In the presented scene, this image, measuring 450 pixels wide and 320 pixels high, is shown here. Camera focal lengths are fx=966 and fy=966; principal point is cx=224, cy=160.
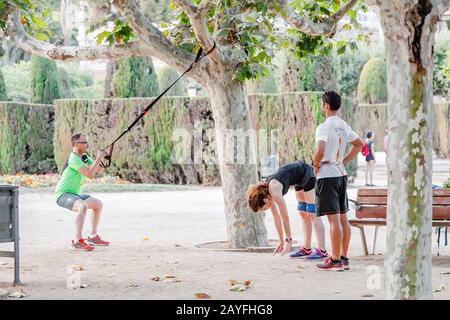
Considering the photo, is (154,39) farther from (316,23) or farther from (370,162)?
(370,162)

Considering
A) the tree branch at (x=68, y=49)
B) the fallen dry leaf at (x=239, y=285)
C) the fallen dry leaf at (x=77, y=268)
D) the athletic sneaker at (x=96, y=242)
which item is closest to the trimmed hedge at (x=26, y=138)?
the tree branch at (x=68, y=49)

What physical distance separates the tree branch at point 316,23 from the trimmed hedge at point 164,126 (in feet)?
45.8

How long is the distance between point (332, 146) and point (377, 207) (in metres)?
1.68

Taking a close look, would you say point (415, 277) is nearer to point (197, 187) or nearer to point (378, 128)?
point (197, 187)

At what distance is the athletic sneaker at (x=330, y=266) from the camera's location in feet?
30.9

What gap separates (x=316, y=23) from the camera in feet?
36.3

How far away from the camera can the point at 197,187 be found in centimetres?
2598

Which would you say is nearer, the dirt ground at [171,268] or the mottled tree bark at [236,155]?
the dirt ground at [171,268]

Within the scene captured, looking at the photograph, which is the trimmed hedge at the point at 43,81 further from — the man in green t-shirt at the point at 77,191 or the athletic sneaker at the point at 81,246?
the athletic sneaker at the point at 81,246

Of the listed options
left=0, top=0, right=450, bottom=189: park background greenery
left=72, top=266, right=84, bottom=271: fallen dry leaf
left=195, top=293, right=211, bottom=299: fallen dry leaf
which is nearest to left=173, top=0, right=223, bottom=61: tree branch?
left=72, top=266, right=84, bottom=271: fallen dry leaf

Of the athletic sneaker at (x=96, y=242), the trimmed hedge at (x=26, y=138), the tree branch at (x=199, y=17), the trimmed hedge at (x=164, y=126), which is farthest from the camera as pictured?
the trimmed hedge at (x=26, y=138)

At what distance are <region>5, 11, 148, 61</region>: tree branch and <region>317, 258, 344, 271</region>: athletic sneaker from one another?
145 inches

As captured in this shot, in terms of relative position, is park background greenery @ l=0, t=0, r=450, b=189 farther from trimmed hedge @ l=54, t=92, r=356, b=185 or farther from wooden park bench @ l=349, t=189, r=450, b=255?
wooden park bench @ l=349, t=189, r=450, b=255
